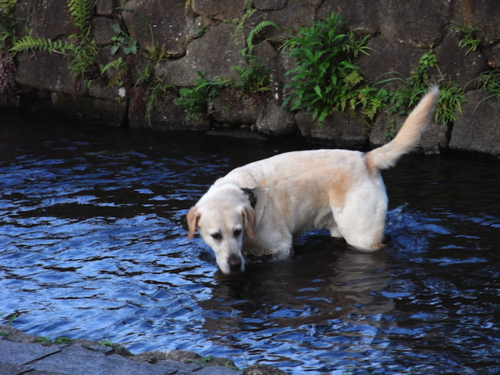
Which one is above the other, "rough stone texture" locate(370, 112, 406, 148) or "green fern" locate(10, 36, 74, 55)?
"green fern" locate(10, 36, 74, 55)

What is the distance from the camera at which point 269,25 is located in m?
9.96

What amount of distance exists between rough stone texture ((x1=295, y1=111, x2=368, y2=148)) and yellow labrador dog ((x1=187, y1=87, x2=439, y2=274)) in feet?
11.8

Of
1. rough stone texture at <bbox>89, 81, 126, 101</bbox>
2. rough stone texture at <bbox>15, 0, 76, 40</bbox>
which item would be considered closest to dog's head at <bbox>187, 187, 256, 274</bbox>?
rough stone texture at <bbox>89, 81, 126, 101</bbox>

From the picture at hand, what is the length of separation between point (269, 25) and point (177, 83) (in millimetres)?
1869

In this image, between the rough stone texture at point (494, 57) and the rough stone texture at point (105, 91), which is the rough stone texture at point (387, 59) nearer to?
the rough stone texture at point (494, 57)

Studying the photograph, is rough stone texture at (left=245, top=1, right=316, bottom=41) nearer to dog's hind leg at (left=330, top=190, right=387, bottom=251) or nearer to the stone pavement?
dog's hind leg at (left=330, top=190, right=387, bottom=251)

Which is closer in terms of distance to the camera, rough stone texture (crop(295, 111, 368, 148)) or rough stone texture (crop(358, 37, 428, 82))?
rough stone texture (crop(358, 37, 428, 82))

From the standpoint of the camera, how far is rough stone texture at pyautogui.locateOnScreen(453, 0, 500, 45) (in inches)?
327

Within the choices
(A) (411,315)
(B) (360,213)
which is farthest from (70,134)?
(A) (411,315)

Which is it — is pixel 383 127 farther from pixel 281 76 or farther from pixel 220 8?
pixel 220 8

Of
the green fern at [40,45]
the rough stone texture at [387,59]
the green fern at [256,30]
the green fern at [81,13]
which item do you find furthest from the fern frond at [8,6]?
the rough stone texture at [387,59]

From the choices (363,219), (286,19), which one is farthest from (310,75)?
(363,219)

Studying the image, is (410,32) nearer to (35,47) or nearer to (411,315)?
(411,315)

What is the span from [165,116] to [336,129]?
3.11 m
